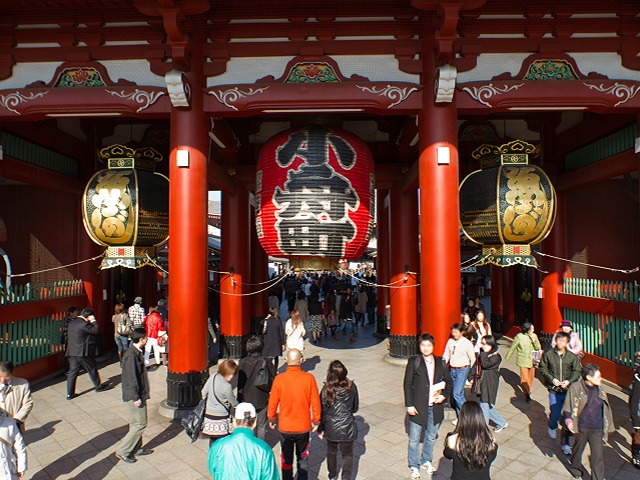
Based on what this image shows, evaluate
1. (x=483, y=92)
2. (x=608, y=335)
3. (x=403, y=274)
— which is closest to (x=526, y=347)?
(x=608, y=335)

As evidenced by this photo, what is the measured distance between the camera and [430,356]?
5.26 meters

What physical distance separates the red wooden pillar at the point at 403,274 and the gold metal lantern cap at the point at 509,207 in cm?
323

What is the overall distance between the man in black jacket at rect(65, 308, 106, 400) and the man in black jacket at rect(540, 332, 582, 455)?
7973 millimetres

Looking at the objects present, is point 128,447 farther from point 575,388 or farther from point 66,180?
point 66,180

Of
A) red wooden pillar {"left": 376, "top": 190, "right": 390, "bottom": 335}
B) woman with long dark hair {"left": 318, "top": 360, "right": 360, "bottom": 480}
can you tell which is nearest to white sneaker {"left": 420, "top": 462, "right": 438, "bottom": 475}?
woman with long dark hair {"left": 318, "top": 360, "right": 360, "bottom": 480}

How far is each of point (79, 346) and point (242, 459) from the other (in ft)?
22.5

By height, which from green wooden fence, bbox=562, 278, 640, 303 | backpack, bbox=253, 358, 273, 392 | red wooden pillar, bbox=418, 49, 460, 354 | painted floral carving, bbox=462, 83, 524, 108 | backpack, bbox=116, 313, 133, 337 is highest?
painted floral carving, bbox=462, 83, 524, 108

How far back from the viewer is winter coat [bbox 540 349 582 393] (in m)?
5.82

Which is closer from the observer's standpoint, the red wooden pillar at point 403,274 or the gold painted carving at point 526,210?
the gold painted carving at point 526,210

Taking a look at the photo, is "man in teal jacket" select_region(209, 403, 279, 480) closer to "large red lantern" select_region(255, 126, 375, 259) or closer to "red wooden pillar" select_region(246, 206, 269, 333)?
"large red lantern" select_region(255, 126, 375, 259)

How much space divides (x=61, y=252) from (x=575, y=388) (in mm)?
11958

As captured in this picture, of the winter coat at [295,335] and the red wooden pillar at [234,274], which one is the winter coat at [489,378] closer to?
the winter coat at [295,335]

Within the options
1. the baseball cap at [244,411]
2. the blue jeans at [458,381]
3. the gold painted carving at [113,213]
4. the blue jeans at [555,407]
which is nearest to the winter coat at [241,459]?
the baseball cap at [244,411]

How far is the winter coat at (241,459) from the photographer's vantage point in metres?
2.90
